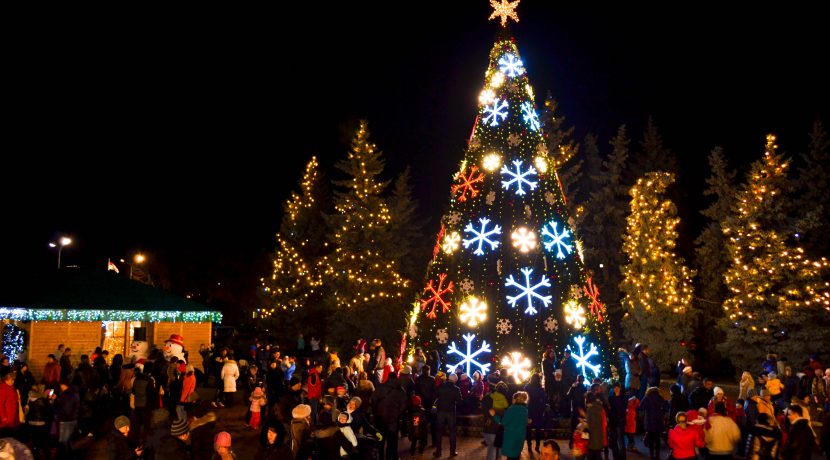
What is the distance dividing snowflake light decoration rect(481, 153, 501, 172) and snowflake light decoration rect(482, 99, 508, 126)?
979mm

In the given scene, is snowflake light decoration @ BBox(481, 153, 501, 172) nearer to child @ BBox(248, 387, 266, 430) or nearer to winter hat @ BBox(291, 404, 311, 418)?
child @ BBox(248, 387, 266, 430)

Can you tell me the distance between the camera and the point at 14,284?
24719 mm

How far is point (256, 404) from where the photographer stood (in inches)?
615

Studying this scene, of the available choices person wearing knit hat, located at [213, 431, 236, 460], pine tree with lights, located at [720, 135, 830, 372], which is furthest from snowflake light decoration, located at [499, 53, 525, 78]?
pine tree with lights, located at [720, 135, 830, 372]

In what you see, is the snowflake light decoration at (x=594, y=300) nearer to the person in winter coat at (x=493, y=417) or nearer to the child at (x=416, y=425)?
the child at (x=416, y=425)

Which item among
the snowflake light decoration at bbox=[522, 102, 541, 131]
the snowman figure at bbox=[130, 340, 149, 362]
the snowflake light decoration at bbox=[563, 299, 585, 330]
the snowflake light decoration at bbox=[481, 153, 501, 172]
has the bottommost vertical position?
the snowman figure at bbox=[130, 340, 149, 362]

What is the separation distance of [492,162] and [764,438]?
9.42m

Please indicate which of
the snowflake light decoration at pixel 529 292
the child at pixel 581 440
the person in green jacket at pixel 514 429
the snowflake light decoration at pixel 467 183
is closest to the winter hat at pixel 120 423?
the person in green jacket at pixel 514 429

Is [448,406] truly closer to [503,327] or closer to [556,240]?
[503,327]

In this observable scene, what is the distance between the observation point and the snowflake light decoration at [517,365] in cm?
1608

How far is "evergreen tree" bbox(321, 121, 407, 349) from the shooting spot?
33156 millimetres

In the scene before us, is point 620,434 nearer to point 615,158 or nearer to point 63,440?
point 63,440

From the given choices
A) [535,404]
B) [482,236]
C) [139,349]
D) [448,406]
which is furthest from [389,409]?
[139,349]

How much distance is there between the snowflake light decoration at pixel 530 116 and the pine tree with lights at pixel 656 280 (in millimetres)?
16617
